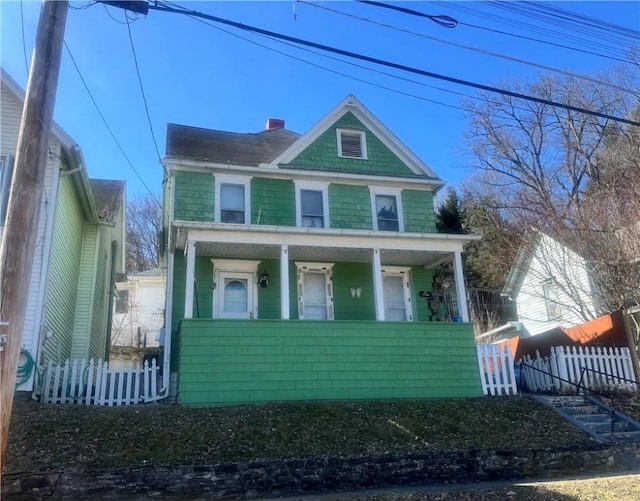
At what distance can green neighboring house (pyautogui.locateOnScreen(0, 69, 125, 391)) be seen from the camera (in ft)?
35.3

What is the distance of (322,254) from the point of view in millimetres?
13523

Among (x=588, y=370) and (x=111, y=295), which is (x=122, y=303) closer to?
(x=111, y=295)

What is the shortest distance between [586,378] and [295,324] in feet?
22.7

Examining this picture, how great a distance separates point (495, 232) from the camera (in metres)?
24.7

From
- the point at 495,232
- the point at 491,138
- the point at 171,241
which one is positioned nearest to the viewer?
the point at 171,241

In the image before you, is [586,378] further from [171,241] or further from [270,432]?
[171,241]

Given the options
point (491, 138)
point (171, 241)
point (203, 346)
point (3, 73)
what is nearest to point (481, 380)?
point (203, 346)

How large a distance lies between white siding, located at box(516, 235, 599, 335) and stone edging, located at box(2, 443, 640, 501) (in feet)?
32.3

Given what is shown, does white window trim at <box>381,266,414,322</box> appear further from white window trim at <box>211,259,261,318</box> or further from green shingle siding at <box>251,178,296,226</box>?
white window trim at <box>211,259,261,318</box>

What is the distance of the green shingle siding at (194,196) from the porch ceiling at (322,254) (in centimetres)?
113

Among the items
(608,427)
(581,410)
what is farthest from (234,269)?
(608,427)

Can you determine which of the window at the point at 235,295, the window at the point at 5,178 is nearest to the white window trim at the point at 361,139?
the window at the point at 235,295

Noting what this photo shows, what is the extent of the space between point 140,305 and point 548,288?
20288mm

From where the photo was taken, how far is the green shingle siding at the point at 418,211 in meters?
15.0
